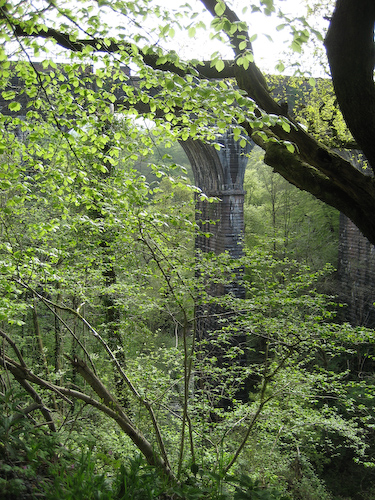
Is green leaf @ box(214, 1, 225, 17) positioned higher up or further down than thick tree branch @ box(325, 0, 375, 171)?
higher up

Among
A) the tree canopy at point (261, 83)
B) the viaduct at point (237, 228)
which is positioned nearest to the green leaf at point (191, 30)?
the tree canopy at point (261, 83)

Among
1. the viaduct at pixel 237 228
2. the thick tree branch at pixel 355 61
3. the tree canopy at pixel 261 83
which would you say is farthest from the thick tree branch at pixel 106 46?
the viaduct at pixel 237 228

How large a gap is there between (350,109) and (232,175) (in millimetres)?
11845

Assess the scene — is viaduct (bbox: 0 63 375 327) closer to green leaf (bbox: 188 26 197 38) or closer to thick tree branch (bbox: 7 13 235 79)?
thick tree branch (bbox: 7 13 235 79)

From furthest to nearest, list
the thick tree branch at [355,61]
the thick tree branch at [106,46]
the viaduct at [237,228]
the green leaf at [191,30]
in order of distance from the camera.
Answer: the viaduct at [237,228] < the thick tree branch at [106,46] < the green leaf at [191,30] < the thick tree branch at [355,61]

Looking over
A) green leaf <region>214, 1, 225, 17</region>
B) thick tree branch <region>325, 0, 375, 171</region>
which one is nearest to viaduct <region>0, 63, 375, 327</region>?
thick tree branch <region>325, 0, 375, 171</region>

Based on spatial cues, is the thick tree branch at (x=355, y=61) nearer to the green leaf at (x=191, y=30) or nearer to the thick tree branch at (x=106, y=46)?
the green leaf at (x=191, y=30)

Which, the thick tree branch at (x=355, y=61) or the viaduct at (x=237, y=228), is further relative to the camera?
the viaduct at (x=237, y=228)

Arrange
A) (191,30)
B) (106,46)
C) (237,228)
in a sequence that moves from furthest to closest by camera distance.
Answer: (237,228) → (106,46) → (191,30)

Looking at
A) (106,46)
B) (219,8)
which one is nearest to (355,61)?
(219,8)

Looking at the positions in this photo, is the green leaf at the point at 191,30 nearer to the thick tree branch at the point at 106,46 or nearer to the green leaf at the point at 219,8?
the green leaf at the point at 219,8

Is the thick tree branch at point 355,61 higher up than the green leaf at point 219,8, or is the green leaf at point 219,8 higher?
the green leaf at point 219,8

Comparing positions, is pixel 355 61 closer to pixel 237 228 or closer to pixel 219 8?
pixel 219 8

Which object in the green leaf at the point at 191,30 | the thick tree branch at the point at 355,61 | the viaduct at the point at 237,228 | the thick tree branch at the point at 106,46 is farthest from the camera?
the viaduct at the point at 237,228
